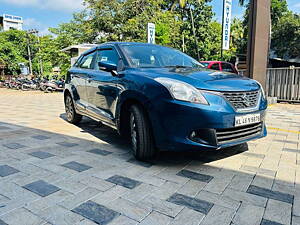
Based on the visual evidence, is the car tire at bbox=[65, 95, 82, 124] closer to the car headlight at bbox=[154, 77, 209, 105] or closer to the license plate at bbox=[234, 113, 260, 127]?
the car headlight at bbox=[154, 77, 209, 105]

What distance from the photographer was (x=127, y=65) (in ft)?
9.77

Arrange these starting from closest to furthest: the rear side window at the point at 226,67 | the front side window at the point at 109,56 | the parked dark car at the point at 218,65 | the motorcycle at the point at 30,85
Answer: the front side window at the point at 109,56 < the parked dark car at the point at 218,65 < the rear side window at the point at 226,67 < the motorcycle at the point at 30,85

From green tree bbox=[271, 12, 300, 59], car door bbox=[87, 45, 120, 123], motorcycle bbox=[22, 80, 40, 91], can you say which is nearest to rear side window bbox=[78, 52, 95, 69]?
car door bbox=[87, 45, 120, 123]

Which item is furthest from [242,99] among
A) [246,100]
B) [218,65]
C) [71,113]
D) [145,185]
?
[218,65]

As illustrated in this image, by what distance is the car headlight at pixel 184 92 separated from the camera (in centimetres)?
226

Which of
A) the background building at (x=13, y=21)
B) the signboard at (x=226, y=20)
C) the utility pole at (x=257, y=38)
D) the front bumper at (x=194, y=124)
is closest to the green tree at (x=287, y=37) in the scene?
the signboard at (x=226, y=20)

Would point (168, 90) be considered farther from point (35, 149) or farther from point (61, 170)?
point (35, 149)

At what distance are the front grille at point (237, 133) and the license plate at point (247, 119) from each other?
58mm

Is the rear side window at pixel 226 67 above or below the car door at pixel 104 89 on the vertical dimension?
above

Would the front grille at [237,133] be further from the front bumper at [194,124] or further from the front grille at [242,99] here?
the front grille at [242,99]

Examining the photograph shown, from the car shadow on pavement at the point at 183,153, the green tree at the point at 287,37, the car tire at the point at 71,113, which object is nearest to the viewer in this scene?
the car shadow on pavement at the point at 183,153

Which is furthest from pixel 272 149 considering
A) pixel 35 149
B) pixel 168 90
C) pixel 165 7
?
pixel 165 7

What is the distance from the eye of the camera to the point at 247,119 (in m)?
2.47

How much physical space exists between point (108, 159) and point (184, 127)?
115 centimetres
